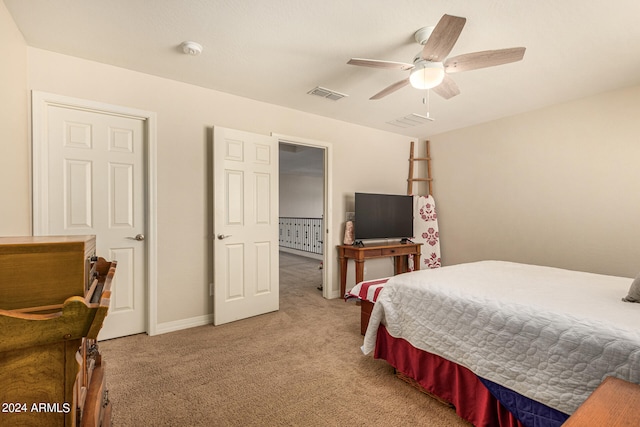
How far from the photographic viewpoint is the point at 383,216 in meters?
4.29

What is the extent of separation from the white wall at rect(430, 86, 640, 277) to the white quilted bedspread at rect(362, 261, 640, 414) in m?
1.46

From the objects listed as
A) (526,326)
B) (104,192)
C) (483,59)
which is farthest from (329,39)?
(104,192)

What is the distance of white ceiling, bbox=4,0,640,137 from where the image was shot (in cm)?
187

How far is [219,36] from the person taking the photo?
2180 millimetres

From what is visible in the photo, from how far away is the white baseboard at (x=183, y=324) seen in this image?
2.84 metres

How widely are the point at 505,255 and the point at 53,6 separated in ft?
16.4

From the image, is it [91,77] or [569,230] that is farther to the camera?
[569,230]

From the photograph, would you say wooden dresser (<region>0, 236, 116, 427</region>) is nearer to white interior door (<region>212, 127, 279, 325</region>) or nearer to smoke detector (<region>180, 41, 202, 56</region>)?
smoke detector (<region>180, 41, 202, 56</region>)

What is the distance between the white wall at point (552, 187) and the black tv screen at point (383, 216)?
2.32ft

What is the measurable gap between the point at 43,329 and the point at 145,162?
7.86 feet

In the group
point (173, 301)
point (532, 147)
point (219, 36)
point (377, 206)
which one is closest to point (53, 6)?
point (219, 36)

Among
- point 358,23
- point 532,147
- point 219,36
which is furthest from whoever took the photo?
point 532,147

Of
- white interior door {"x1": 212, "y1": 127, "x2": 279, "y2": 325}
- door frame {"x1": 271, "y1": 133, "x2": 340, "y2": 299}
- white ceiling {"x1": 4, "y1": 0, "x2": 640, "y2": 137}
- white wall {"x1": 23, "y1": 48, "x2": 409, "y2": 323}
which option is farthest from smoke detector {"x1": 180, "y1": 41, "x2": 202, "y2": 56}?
door frame {"x1": 271, "y1": 133, "x2": 340, "y2": 299}

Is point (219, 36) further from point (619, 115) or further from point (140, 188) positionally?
point (619, 115)
